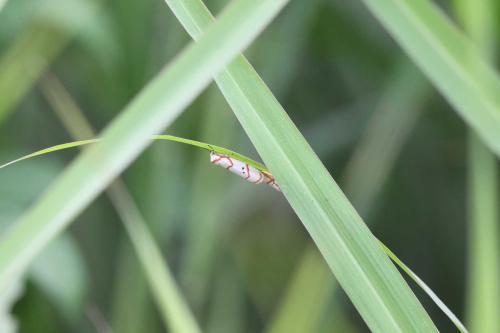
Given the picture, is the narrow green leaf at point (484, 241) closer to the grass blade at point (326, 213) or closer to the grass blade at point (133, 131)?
the grass blade at point (326, 213)

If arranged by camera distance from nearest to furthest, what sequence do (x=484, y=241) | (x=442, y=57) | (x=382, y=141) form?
(x=442, y=57), (x=484, y=241), (x=382, y=141)

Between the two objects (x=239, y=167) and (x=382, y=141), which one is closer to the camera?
(x=239, y=167)

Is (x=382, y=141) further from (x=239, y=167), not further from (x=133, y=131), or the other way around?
(x=133, y=131)

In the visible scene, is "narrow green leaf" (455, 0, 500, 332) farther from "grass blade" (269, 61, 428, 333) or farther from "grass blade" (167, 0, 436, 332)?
"grass blade" (269, 61, 428, 333)

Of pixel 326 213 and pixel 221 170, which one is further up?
pixel 221 170

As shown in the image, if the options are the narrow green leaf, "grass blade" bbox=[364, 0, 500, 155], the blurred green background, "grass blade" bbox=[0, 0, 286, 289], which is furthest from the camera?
the blurred green background

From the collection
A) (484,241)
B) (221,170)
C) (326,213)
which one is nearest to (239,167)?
(326,213)

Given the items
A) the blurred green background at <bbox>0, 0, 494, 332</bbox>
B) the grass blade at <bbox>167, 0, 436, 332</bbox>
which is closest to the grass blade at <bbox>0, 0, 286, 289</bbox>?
the grass blade at <bbox>167, 0, 436, 332</bbox>

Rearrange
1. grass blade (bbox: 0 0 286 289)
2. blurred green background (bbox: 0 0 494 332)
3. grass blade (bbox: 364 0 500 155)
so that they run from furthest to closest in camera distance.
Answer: blurred green background (bbox: 0 0 494 332) → grass blade (bbox: 364 0 500 155) → grass blade (bbox: 0 0 286 289)
